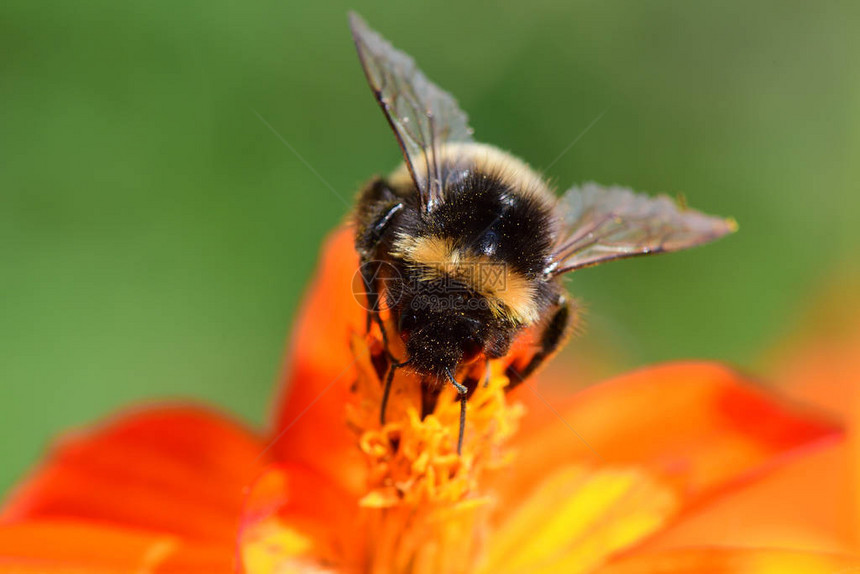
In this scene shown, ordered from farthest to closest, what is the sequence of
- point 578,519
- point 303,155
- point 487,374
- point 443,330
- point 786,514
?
point 303,155 → point 786,514 → point 578,519 → point 487,374 → point 443,330

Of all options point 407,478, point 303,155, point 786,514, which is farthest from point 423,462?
point 303,155

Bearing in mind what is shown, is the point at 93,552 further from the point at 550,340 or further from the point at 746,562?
the point at 746,562

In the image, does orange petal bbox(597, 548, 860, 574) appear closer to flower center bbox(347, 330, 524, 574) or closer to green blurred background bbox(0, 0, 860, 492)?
flower center bbox(347, 330, 524, 574)

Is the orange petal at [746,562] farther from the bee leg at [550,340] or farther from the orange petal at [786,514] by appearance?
the bee leg at [550,340]

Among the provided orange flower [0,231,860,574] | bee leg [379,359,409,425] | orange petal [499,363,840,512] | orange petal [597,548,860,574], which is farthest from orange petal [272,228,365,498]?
orange petal [597,548,860,574]

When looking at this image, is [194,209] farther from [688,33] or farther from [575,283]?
[688,33]
